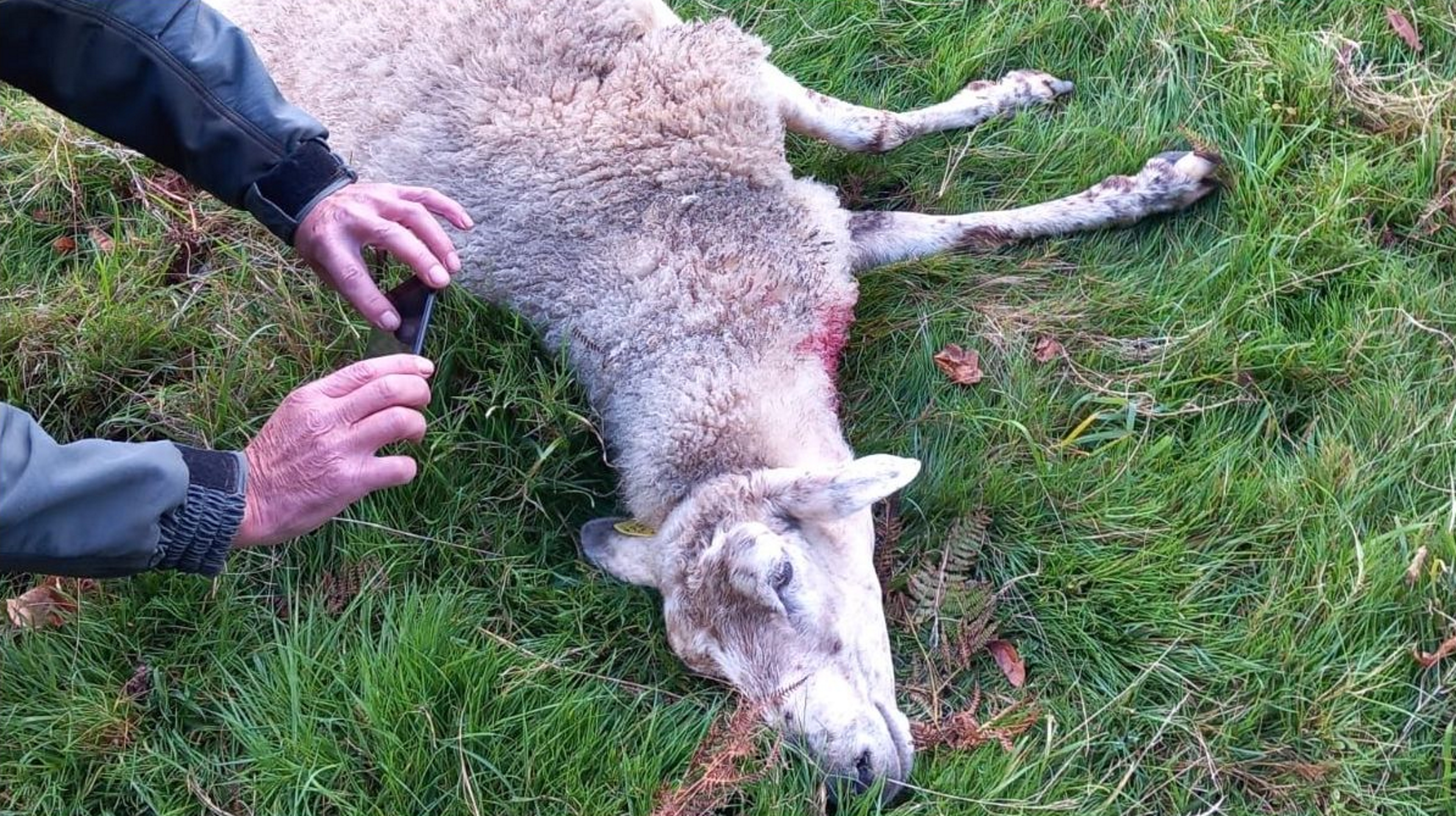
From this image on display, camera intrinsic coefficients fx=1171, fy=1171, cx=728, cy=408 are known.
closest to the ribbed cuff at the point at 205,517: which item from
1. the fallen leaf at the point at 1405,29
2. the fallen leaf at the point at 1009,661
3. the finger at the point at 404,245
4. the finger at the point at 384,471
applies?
the finger at the point at 384,471

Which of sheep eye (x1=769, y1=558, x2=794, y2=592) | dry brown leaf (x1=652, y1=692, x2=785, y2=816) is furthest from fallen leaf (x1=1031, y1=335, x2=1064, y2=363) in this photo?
dry brown leaf (x1=652, y1=692, x2=785, y2=816)

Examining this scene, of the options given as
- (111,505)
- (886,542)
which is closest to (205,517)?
(111,505)

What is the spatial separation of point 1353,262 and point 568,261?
2.54 meters

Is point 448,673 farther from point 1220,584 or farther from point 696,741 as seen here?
point 1220,584

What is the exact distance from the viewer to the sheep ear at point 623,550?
352 cm

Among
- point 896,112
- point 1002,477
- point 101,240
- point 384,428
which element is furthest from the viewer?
point 896,112

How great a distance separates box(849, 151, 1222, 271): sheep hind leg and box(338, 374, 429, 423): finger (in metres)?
1.75

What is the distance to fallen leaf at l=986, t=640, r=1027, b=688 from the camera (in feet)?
11.5

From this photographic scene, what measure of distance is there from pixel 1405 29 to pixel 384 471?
12.6 feet

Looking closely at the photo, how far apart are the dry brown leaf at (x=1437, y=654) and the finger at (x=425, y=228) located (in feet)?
9.48

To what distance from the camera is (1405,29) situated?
13.8 feet

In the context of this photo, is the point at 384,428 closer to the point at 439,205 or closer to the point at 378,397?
the point at 378,397

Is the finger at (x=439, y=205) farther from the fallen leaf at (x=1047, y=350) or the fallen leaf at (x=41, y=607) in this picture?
the fallen leaf at (x=1047, y=350)

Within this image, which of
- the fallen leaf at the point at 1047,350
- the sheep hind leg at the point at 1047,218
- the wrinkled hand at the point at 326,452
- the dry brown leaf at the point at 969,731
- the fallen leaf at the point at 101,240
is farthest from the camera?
the fallen leaf at the point at 101,240
